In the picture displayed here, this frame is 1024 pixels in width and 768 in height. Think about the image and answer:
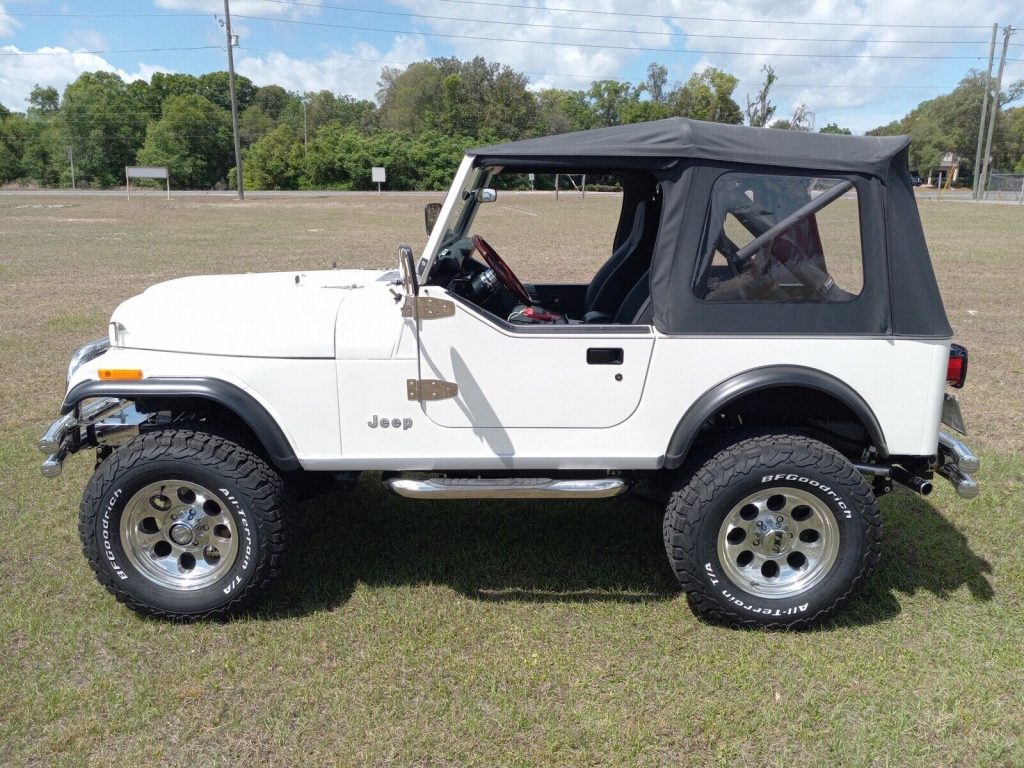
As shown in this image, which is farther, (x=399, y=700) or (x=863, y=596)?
(x=863, y=596)

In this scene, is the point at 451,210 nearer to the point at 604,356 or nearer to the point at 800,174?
the point at 604,356

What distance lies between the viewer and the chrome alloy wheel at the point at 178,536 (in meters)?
3.46

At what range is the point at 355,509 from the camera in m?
4.73

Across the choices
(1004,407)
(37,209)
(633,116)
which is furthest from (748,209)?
(633,116)

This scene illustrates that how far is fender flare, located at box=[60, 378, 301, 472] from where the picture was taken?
3.28 metres

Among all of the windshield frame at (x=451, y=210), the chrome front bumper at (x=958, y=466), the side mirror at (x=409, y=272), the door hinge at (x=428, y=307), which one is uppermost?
the windshield frame at (x=451, y=210)

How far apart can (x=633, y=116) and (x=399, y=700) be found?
60.5 m

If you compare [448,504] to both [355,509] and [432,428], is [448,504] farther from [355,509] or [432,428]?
[432,428]

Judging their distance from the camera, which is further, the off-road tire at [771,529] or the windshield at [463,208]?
the windshield at [463,208]

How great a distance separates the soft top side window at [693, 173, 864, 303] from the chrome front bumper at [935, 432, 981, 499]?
86cm

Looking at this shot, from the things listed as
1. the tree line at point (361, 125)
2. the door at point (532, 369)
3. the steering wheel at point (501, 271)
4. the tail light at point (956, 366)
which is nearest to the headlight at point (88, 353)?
the door at point (532, 369)

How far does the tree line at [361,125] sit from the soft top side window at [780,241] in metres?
41.0

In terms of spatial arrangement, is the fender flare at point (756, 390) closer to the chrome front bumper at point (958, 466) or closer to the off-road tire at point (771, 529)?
the off-road tire at point (771, 529)

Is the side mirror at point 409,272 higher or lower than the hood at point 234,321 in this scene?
higher
